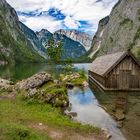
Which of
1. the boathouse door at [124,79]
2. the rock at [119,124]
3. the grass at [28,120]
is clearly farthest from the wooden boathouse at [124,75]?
the rock at [119,124]

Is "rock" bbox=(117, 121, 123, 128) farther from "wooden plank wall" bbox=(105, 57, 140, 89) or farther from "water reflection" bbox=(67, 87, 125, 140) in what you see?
"wooden plank wall" bbox=(105, 57, 140, 89)

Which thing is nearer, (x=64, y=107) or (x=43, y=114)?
(x=43, y=114)

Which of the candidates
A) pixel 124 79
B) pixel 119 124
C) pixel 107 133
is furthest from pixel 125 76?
pixel 107 133

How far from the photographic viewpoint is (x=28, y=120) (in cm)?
2405

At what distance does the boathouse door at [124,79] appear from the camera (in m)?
46.2

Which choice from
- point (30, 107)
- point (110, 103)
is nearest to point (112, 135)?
point (30, 107)

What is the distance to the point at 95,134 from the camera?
70.9 feet

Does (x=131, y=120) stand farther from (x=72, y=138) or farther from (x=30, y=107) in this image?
(x=30, y=107)

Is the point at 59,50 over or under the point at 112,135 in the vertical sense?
over

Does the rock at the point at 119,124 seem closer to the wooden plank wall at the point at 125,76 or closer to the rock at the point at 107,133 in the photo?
the rock at the point at 107,133

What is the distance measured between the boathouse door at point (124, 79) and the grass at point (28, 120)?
18.6 metres

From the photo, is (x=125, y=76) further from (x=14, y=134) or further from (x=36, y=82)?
(x=14, y=134)

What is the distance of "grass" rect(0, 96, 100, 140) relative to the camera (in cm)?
1748

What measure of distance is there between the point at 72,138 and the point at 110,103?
1582 centimetres
